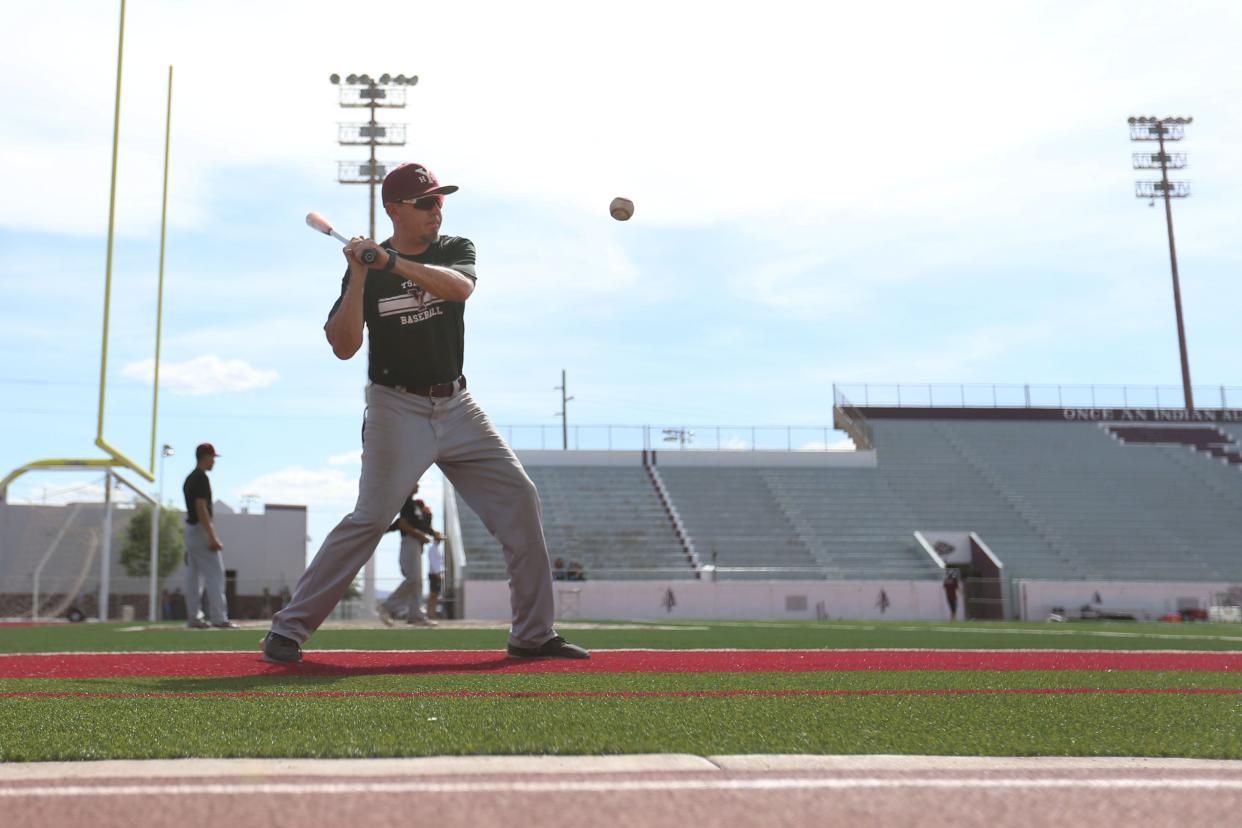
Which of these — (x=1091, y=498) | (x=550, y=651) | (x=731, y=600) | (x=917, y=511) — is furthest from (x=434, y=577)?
(x=1091, y=498)

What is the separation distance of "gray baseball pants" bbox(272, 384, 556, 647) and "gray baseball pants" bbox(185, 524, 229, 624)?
23.2 feet

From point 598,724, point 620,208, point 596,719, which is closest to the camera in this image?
point 598,724

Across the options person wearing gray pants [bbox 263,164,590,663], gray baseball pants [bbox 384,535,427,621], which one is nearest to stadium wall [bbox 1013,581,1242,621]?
gray baseball pants [bbox 384,535,427,621]

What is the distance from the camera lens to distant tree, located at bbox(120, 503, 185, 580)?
48.1 m

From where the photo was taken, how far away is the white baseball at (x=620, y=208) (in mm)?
7574

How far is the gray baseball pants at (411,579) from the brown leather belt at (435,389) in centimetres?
861

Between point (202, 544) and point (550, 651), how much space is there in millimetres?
7425

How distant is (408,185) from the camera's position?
18.4ft

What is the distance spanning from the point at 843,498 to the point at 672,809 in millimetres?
36941

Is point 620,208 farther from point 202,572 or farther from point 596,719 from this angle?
point 202,572

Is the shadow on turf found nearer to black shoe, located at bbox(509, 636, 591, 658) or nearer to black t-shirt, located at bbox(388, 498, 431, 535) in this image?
black shoe, located at bbox(509, 636, 591, 658)

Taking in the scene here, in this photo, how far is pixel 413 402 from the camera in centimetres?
550

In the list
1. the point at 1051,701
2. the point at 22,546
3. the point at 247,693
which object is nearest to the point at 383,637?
the point at 247,693

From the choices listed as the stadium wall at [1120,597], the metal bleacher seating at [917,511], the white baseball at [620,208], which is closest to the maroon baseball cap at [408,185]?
the white baseball at [620,208]
